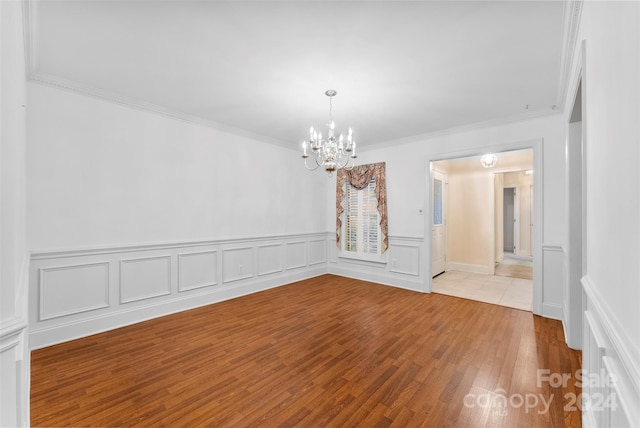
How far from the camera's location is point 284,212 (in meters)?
5.19

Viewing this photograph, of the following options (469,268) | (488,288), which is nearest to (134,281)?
(488,288)

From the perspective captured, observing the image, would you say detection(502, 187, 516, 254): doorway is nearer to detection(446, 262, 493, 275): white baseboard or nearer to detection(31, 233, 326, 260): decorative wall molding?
detection(446, 262, 493, 275): white baseboard

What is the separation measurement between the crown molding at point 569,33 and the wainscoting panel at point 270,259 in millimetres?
4428

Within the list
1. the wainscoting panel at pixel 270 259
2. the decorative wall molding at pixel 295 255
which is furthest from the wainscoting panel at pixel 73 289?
the decorative wall molding at pixel 295 255

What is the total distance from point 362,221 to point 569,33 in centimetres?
400

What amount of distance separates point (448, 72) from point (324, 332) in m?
3.02

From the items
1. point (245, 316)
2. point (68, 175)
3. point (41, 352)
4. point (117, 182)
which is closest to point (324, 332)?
point (245, 316)

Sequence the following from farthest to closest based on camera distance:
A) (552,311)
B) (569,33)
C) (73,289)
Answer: (552,311)
(73,289)
(569,33)

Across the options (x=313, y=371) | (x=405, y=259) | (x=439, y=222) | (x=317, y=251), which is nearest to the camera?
(x=313, y=371)

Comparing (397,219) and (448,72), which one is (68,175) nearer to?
(448,72)

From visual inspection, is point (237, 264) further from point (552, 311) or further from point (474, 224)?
point (474, 224)

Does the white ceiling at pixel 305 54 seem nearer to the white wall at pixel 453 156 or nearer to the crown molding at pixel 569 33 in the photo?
the crown molding at pixel 569 33

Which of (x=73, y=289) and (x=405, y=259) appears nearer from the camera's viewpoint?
(x=73, y=289)

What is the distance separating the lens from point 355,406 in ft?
6.11
